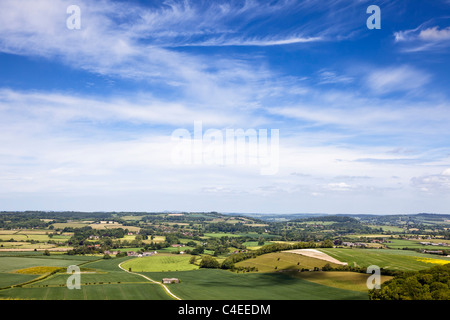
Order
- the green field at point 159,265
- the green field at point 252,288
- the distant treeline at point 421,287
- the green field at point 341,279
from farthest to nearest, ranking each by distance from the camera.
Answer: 1. the green field at point 159,265
2. the green field at point 341,279
3. the green field at point 252,288
4. the distant treeline at point 421,287

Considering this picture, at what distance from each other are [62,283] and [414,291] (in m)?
62.2

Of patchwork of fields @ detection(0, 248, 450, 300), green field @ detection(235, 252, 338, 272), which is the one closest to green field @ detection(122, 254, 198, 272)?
patchwork of fields @ detection(0, 248, 450, 300)

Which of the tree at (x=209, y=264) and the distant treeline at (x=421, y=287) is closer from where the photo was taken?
the distant treeline at (x=421, y=287)

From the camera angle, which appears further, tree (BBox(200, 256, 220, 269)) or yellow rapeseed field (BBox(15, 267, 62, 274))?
tree (BBox(200, 256, 220, 269))

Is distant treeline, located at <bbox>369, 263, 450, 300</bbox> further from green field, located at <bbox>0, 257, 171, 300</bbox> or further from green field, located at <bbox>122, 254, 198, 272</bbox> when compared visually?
green field, located at <bbox>122, 254, 198, 272</bbox>

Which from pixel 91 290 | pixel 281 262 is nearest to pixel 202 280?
pixel 281 262
